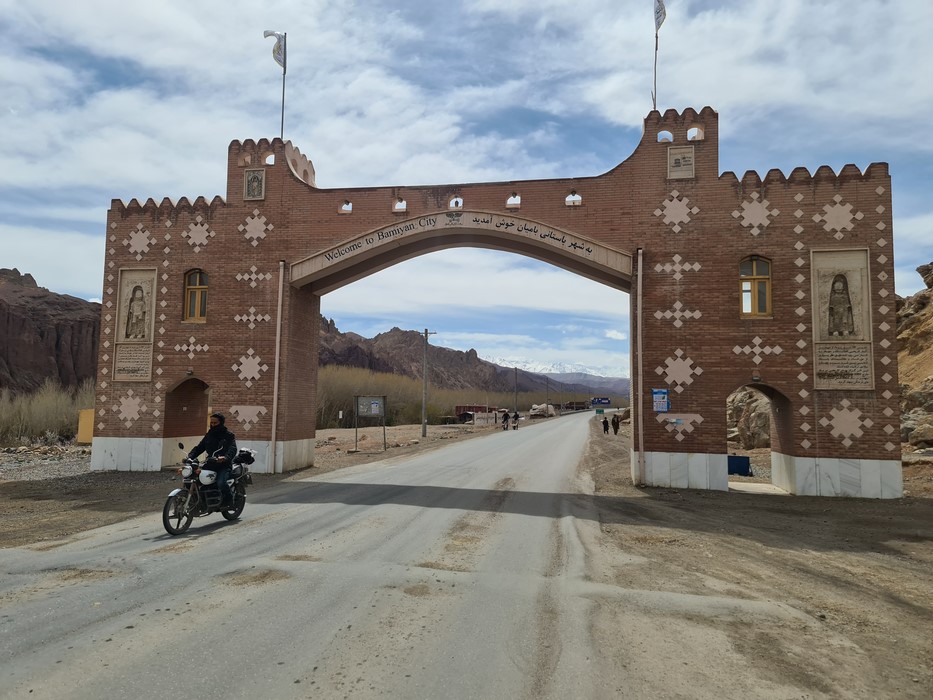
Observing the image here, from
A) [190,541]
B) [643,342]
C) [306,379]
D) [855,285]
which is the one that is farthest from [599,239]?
[190,541]

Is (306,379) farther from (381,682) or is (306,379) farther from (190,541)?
(381,682)

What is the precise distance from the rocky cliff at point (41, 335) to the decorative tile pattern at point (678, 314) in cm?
7228

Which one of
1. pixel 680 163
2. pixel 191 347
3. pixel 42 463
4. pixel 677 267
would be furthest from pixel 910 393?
pixel 42 463

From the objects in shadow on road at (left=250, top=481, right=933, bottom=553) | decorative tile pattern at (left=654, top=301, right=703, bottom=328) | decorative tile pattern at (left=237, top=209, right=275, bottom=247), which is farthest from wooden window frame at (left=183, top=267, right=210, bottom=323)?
decorative tile pattern at (left=654, top=301, right=703, bottom=328)

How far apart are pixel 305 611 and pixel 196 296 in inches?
641

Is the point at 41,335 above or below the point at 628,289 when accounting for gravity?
above

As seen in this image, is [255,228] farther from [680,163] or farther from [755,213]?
[755,213]

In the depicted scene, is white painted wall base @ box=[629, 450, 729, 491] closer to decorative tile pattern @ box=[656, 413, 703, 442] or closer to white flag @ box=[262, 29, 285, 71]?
decorative tile pattern @ box=[656, 413, 703, 442]

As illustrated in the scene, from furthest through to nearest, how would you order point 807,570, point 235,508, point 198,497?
point 235,508 < point 198,497 < point 807,570

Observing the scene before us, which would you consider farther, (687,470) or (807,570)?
(687,470)

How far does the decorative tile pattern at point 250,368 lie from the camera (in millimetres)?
18984

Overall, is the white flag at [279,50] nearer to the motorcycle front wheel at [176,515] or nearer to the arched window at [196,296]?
the arched window at [196,296]

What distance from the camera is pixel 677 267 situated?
1705cm

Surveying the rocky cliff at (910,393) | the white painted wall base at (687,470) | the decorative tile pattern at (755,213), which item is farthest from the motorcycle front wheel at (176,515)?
the rocky cliff at (910,393)
